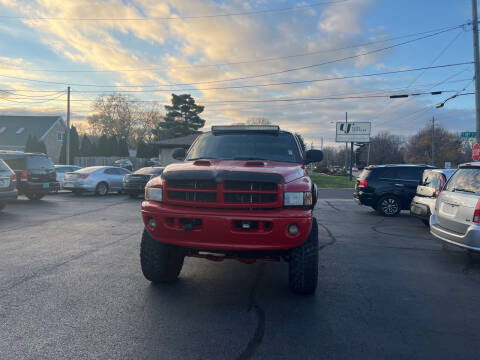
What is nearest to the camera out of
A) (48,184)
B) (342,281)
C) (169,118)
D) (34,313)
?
(34,313)

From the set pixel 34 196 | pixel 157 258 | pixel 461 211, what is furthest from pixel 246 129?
pixel 34 196

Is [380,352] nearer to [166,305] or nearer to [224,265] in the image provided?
[166,305]

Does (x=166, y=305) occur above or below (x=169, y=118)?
below

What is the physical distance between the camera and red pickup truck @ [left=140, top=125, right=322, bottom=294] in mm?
3703

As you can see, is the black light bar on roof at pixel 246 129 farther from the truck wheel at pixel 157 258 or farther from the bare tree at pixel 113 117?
the bare tree at pixel 113 117

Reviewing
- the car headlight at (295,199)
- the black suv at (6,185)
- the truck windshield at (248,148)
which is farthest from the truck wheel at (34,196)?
the car headlight at (295,199)

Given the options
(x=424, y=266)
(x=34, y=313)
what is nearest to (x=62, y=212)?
(x=34, y=313)

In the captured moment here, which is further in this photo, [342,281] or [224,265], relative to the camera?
[224,265]

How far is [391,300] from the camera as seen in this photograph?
163 inches

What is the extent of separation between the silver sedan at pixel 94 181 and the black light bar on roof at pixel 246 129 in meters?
12.8

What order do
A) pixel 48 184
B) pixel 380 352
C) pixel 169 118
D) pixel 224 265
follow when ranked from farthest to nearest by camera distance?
pixel 169 118 → pixel 48 184 → pixel 224 265 → pixel 380 352

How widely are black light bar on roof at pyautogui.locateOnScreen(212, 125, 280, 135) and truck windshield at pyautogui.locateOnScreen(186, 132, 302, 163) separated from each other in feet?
0.21

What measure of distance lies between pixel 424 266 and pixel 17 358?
5.50m

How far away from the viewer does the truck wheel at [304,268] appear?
404cm
